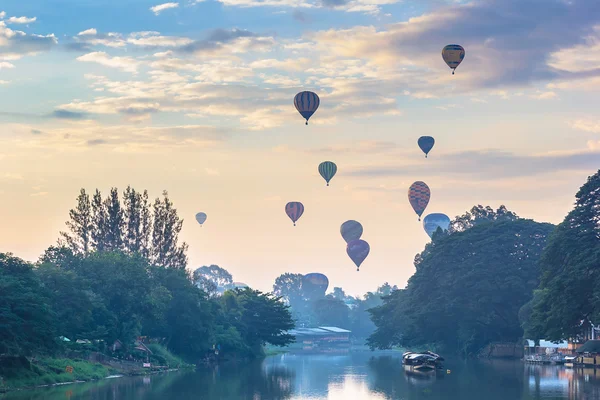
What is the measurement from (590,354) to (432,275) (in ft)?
124

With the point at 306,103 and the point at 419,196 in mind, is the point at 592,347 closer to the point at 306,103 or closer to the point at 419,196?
the point at 306,103

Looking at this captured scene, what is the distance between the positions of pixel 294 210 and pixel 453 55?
212ft

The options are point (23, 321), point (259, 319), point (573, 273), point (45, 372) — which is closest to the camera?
point (23, 321)

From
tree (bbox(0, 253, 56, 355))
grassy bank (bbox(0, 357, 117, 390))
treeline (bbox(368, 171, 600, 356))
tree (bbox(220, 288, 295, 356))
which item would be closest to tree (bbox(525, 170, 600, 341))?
treeline (bbox(368, 171, 600, 356))

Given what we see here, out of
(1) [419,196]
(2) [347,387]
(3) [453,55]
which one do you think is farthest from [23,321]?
(1) [419,196]

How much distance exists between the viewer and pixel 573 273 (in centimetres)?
8525

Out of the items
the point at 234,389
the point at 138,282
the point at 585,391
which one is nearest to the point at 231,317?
the point at 138,282

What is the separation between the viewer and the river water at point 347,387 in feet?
192

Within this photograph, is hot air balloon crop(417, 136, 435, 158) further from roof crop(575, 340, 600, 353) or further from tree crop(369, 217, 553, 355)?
roof crop(575, 340, 600, 353)

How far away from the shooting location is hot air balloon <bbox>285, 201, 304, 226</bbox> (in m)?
175

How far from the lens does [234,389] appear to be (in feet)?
221

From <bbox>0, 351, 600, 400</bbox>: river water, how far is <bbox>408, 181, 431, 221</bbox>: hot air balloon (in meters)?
77.1

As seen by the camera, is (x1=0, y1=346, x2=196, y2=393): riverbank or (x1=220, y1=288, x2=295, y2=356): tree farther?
(x1=220, y1=288, x2=295, y2=356): tree

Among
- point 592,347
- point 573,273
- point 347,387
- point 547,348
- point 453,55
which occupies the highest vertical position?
point 453,55
